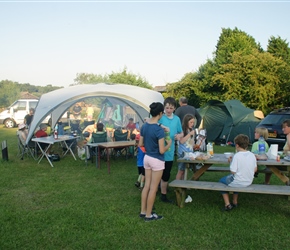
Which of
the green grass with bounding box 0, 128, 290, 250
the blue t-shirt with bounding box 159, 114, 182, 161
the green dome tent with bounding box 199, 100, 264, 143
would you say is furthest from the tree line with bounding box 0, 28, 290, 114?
the blue t-shirt with bounding box 159, 114, 182, 161

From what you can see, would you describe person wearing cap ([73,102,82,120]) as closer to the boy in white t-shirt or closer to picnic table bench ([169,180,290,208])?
picnic table bench ([169,180,290,208])

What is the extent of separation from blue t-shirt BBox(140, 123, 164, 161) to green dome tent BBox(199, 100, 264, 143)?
805cm

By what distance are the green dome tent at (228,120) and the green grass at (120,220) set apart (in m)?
5.32

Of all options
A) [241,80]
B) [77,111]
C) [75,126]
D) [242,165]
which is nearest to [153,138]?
[242,165]

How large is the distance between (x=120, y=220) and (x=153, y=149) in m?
1.09

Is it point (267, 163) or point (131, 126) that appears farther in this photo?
point (131, 126)

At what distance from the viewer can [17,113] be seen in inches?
869

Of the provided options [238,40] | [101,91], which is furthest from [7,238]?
[238,40]

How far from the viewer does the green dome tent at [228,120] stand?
453 inches

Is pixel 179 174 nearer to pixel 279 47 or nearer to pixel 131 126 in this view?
pixel 131 126

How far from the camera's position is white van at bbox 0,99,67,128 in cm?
2188

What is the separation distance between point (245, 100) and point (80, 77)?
3610 cm

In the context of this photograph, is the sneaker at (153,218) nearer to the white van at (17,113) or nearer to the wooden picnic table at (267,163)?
the wooden picnic table at (267,163)

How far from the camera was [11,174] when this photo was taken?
712 centimetres
